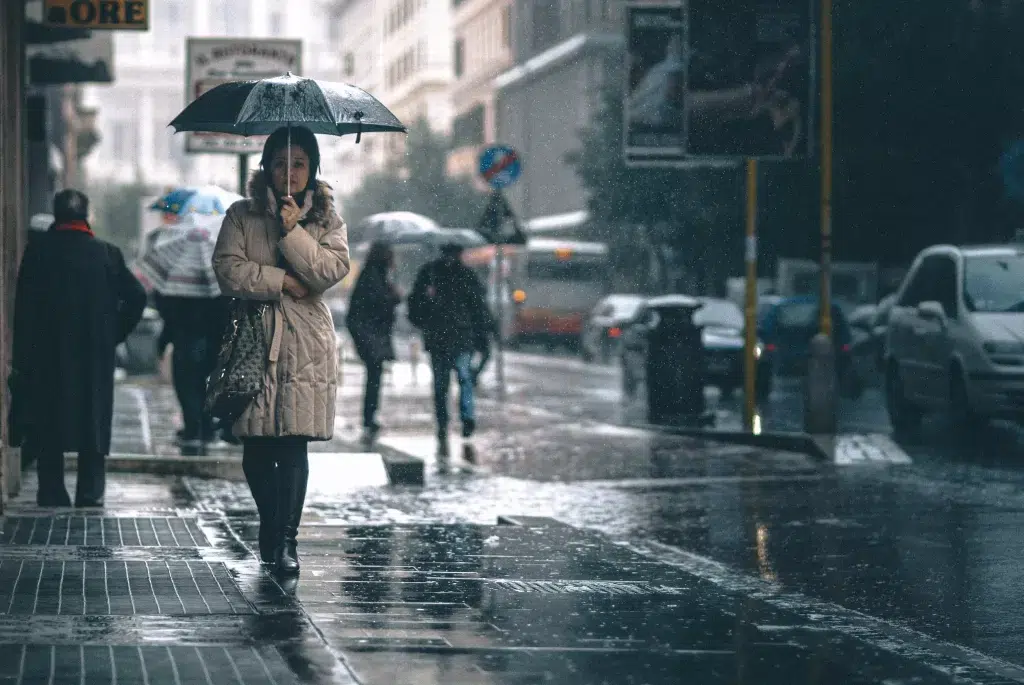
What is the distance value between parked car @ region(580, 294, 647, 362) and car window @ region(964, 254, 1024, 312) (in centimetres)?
2293

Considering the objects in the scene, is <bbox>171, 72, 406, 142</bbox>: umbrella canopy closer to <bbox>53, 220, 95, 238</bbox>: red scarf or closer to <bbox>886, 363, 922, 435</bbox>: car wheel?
<bbox>53, 220, 95, 238</bbox>: red scarf

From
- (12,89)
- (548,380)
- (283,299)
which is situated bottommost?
(548,380)

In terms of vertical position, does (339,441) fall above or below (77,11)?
below

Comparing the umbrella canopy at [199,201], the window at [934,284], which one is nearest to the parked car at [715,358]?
the window at [934,284]

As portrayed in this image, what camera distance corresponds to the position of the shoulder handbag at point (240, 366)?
743 cm

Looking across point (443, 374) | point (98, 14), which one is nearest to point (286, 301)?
point (98, 14)

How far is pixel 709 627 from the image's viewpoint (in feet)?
21.8

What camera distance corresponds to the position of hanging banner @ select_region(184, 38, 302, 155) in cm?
1429

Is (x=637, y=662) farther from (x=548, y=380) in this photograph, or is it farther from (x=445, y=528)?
(x=548, y=380)

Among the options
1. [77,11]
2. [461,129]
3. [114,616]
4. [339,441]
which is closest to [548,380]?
[339,441]

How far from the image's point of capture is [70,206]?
10227mm

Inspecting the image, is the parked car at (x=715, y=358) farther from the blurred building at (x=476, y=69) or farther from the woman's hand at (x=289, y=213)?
the blurred building at (x=476, y=69)

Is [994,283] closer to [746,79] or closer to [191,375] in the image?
[746,79]

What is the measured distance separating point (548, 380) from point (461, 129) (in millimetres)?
57685
